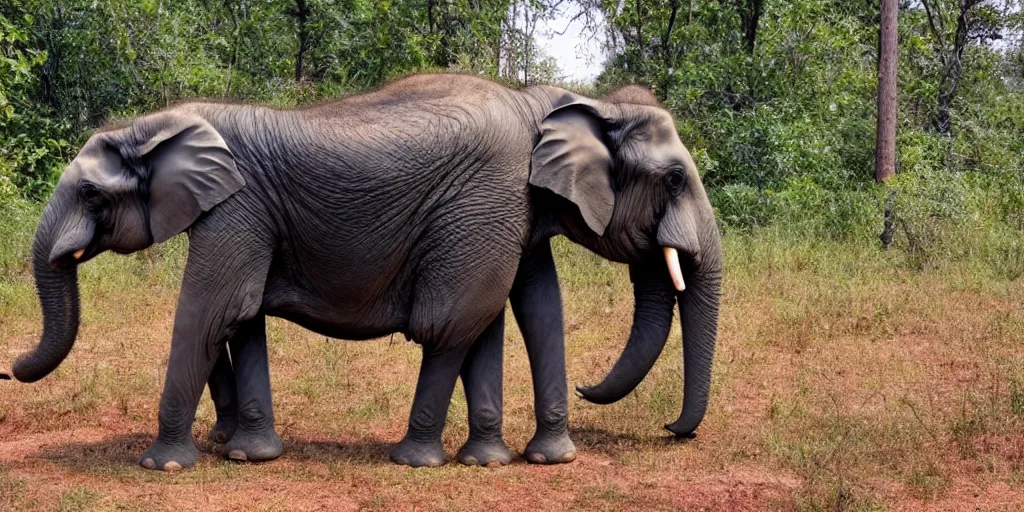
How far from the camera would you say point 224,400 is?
26.7 ft

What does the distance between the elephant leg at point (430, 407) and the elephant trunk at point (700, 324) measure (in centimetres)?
149

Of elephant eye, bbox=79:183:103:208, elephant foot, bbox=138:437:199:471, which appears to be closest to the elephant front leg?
elephant foot, bbox=138:437:199:471

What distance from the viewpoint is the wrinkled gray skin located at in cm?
714

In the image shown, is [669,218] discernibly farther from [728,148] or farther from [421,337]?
[728,148]

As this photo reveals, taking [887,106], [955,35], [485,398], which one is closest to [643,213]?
[485,398]

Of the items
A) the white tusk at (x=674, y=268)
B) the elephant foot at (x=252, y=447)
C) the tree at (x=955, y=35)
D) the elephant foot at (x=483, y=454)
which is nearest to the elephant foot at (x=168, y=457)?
the elephant foot at (x=252, y=447)

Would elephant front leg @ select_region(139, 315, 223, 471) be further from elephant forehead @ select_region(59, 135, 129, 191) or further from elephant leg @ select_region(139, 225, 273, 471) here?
elephant forehead @ select_region(59, 135, 129, 191)

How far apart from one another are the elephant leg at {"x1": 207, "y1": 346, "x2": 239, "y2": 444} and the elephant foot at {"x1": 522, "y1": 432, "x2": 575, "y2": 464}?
1933 millimetres

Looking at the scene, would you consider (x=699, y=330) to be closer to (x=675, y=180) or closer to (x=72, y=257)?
(x=675, y=180)

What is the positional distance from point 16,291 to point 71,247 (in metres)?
5.36

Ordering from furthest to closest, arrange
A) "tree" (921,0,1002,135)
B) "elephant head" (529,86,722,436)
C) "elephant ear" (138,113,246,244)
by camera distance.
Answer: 1. "tree" (921,0,1002,135)
2. "elephant head" (529,86,722,436)
3. "elephant ear" (138,113,246,244)

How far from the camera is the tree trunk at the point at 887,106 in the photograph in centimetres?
1553

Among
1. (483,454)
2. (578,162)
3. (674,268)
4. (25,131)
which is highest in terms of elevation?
(25,131)

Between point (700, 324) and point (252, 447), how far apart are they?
9.55ft
